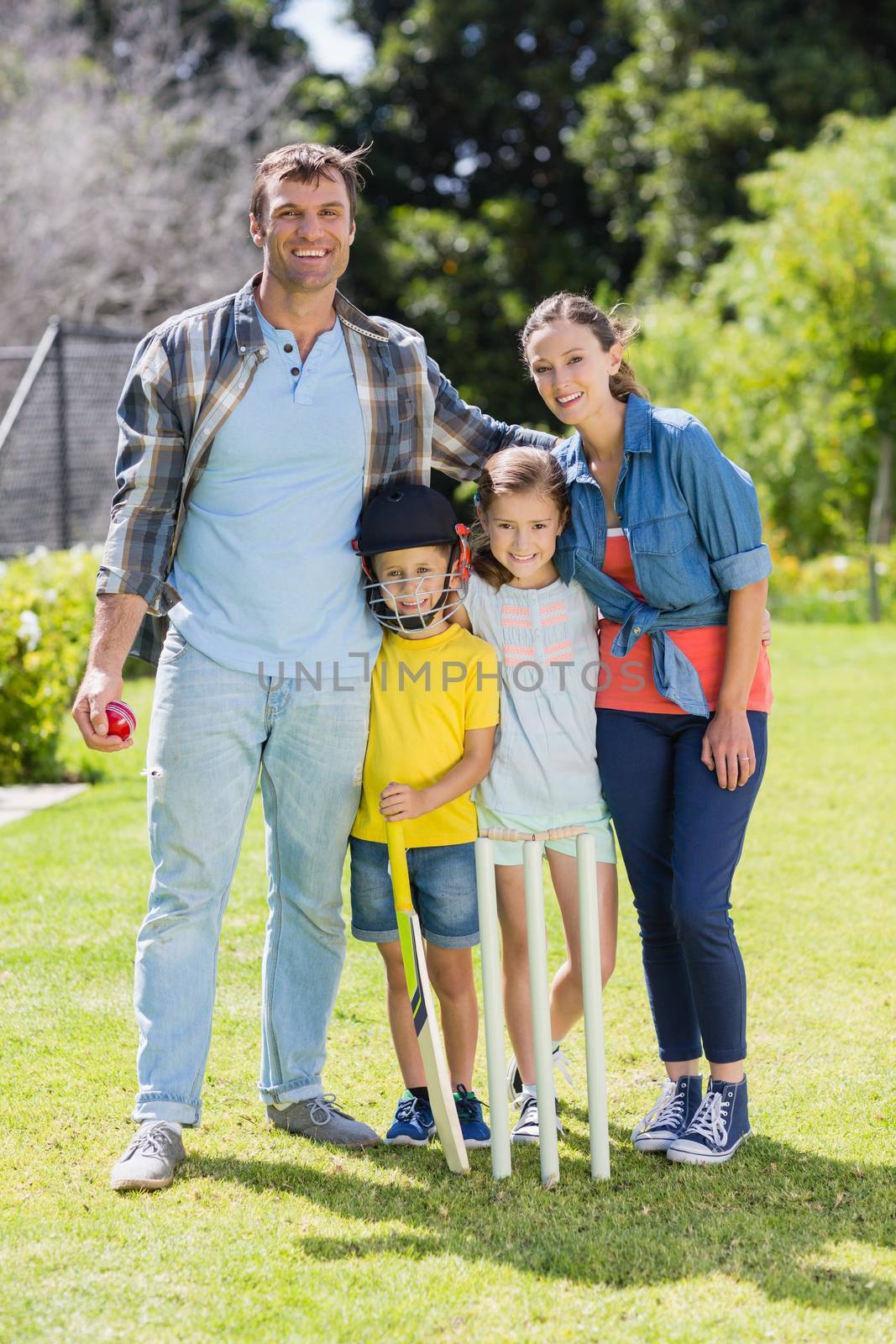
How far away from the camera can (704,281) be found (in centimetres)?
1878

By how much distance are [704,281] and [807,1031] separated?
1655 centimetres

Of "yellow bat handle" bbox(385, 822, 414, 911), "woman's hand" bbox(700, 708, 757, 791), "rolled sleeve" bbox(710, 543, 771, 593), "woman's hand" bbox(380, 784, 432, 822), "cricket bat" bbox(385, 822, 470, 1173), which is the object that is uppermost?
"rolled sleeve" bbox(710, 543, 771, 593)

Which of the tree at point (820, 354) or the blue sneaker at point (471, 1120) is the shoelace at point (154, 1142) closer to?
the blue sneaker at point (471, 1120)

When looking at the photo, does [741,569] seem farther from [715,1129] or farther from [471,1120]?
[471,1120]

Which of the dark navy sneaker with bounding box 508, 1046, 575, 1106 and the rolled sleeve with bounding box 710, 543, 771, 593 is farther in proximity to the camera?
the dark navy sneaker with bounding box 508, 1046, 575, 1106

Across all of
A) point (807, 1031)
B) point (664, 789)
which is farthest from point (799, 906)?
point (664, 789)

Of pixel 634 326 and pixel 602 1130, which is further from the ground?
pixel 634 326

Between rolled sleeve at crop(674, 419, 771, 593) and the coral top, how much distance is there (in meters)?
0.14

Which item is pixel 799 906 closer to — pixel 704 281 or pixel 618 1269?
pixel 618 1269

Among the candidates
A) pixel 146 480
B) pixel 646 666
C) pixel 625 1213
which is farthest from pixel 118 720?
pixel 625 1213

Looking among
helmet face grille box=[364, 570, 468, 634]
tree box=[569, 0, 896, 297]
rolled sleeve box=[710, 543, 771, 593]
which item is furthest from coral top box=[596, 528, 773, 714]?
tree box=[569, 0, 896, 297]

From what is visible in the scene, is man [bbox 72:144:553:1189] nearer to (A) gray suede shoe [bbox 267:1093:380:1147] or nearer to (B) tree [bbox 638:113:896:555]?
(A) gray suede shoe [bbox 267:1093:380:1147]

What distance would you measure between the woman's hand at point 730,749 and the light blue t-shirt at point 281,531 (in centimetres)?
74

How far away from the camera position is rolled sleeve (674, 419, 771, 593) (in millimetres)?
2869
